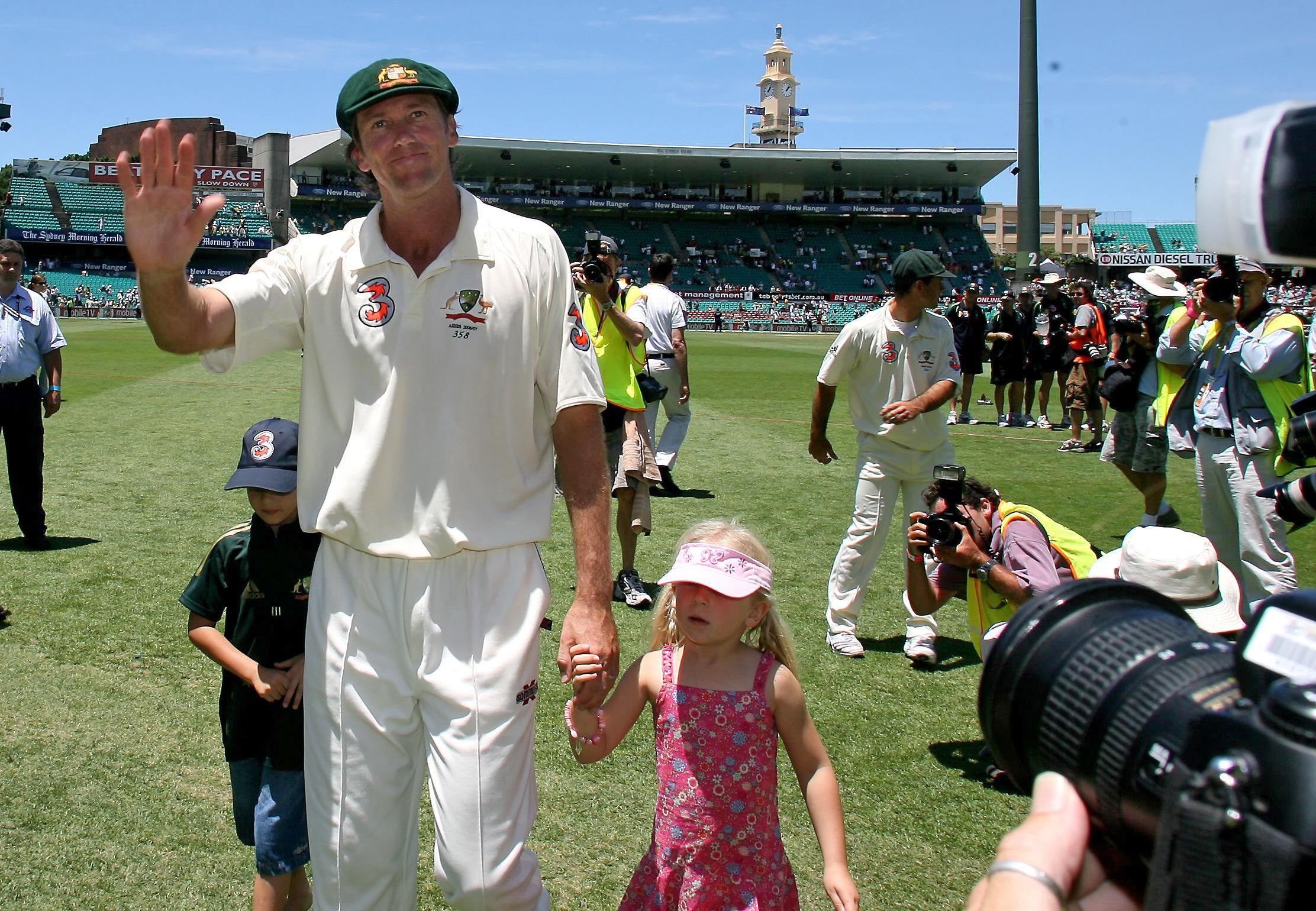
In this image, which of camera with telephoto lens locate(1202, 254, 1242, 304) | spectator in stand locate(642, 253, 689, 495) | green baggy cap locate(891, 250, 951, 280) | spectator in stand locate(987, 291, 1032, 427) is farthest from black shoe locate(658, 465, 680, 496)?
spectator in stand locate(987, 291, 1032, 427)

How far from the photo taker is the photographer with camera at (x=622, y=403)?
6730 millimetres

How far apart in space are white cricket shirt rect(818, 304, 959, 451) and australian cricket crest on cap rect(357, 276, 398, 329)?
11.8 ft

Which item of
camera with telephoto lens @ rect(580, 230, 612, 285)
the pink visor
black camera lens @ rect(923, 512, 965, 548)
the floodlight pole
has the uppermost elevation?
the floodlight pole

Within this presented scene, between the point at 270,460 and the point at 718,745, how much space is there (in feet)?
4.72

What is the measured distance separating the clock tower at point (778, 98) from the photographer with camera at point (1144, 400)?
135m

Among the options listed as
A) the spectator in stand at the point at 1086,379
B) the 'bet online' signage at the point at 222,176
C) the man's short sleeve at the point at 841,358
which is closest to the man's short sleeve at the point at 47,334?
the man's short sleeve at the point at 841,358

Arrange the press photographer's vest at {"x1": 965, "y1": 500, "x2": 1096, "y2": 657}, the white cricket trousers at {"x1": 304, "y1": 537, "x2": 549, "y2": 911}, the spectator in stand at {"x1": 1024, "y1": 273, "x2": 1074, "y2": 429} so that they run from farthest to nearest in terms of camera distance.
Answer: the spectator in stand at {"x1": 1024, "y1": 273, "x2": 1074, "y2": 429} → the press photographer's vest at {"x1": 965, "y1": 500, "x2": 1096, "y2": 657} → the white cricket trousers at {"x1": 304, "y1": 537, "x2": 549, "y2": 911}

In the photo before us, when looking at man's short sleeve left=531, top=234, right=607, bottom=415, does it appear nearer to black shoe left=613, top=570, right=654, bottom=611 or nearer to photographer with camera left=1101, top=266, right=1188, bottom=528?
black shoe left=613, top=570, right=654, bottom=611

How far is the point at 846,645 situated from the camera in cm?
576

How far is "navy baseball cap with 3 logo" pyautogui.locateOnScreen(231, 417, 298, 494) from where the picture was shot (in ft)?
9.93

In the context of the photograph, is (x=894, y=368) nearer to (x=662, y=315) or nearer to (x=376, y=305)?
(x=376, y=305)

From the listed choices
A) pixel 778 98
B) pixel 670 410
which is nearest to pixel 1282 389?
pixel 670 410

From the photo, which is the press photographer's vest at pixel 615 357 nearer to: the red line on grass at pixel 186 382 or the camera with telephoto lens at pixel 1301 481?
the camera with telephoto lens at pixel 1301 481

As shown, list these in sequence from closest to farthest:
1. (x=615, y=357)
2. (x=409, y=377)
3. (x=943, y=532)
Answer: (x=409, y=377) < (x=943, y=532) < (x=615, y=357)
